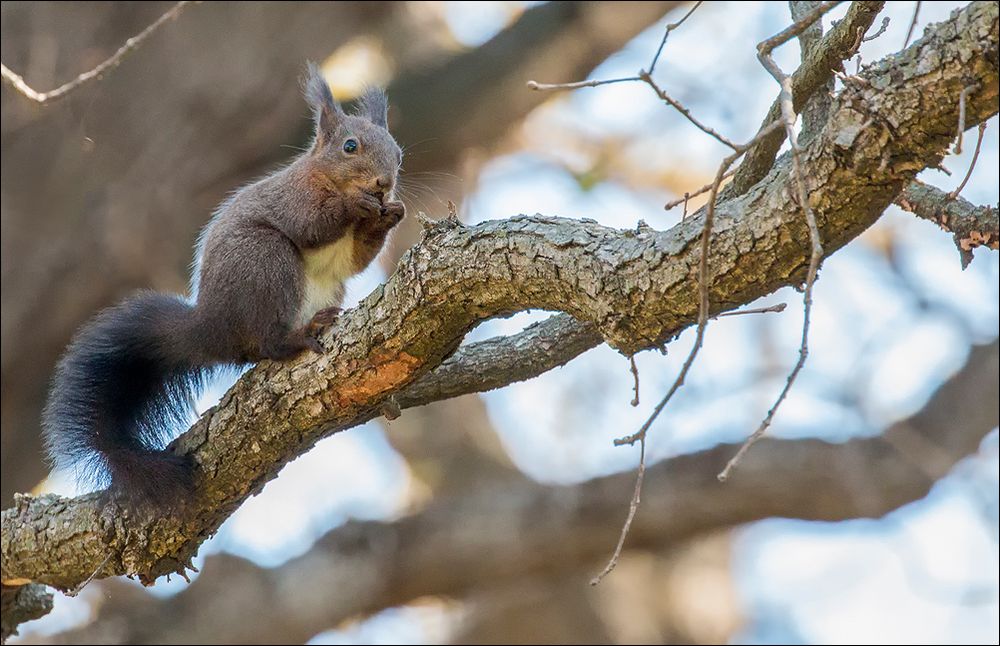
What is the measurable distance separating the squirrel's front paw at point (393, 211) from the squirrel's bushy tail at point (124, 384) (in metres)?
0.70

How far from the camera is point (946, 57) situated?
1776mm

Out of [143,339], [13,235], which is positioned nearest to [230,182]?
[13,235]

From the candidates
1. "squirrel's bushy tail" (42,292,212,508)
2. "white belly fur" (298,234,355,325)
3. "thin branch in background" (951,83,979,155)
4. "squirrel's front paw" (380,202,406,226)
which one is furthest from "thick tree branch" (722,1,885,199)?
"squirrel's bushy tail" (42,292,212,508)

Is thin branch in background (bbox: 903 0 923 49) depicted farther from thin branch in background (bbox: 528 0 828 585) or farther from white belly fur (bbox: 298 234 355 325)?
white belly fur (bbox: 298 234 355 325)

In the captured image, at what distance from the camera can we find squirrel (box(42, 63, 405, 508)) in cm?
318

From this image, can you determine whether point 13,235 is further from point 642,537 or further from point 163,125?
point 642,537

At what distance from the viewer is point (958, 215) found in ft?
7.94

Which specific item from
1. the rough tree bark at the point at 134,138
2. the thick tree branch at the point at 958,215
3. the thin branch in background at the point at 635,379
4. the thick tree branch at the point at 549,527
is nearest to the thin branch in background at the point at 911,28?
the thick tree branch at the point at 958,215

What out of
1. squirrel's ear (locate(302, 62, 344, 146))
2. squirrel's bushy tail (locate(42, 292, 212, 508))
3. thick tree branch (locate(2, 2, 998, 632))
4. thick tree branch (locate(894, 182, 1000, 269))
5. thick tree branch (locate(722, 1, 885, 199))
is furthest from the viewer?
squirrel's ear (locate(302, 62, 344, 146))

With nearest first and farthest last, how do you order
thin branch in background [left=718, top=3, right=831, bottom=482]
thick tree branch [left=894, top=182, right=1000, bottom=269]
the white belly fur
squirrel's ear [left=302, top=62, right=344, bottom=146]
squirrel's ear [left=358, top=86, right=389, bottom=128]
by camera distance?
thin branch in background [left=718, top=3, right=831, bottom=482], thick tree branch [left=894, top=182, right=1000, bottom=269], the white belly fur, squirrel's ear [left=302, top=62, right=344, bottom=146], squirrel's ear [left=358, top=86, right=389, bottom=128]

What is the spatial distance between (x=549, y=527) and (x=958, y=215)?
3428 millimetres

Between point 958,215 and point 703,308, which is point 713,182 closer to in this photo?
point 703,308

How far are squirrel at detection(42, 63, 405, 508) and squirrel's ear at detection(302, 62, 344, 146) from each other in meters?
0.19

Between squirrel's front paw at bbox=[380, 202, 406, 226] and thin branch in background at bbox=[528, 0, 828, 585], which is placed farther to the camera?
squirrel's front paw at bbox=[380, 202, 406, 226]
